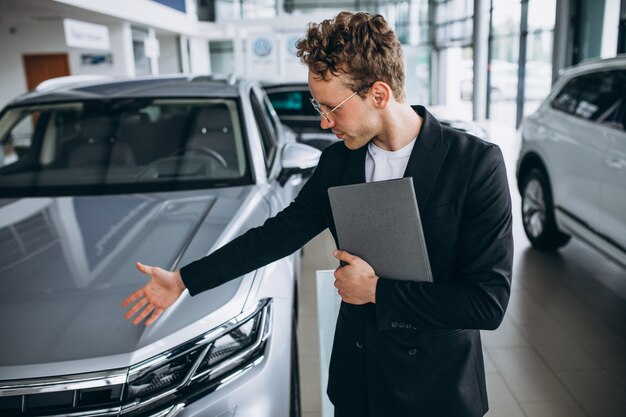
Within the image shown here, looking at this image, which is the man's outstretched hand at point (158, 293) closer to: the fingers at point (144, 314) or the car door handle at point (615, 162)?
the fingers at point (144, 314)

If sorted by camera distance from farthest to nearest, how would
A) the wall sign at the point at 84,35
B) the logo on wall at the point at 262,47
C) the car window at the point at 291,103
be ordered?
1. the logo on wall at the point at 262,47
2. the wall sign at the point at 84,35
3. the car window at the point at 291,103

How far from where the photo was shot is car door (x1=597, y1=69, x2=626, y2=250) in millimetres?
3236

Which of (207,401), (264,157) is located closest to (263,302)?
(207,401)

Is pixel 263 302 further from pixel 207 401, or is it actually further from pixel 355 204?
pixel 355 204

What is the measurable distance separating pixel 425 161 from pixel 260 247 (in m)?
0.51

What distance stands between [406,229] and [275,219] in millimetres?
442

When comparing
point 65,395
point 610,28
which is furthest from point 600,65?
A: point 610,28

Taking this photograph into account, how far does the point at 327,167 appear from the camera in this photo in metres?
1.36

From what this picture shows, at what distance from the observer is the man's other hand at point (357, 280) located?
117 centimetres

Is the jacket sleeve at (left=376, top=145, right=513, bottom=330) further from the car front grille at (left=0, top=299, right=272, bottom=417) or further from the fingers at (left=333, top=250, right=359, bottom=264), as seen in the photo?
the car front grille at (left=0, top=299, right=272, bottom=417)

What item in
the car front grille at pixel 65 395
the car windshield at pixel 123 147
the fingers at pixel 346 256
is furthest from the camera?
the car windshield at pixel 123 147

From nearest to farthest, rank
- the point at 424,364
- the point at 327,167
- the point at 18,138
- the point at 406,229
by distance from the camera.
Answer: the point at 406,229 → the point at 424,364 → the point at 327,167 → the point at 18,138

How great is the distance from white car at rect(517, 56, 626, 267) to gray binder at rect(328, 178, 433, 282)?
256 cm

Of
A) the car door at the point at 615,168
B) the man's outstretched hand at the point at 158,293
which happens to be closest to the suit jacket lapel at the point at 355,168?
the man's outstretched hand at the point at 158,293
